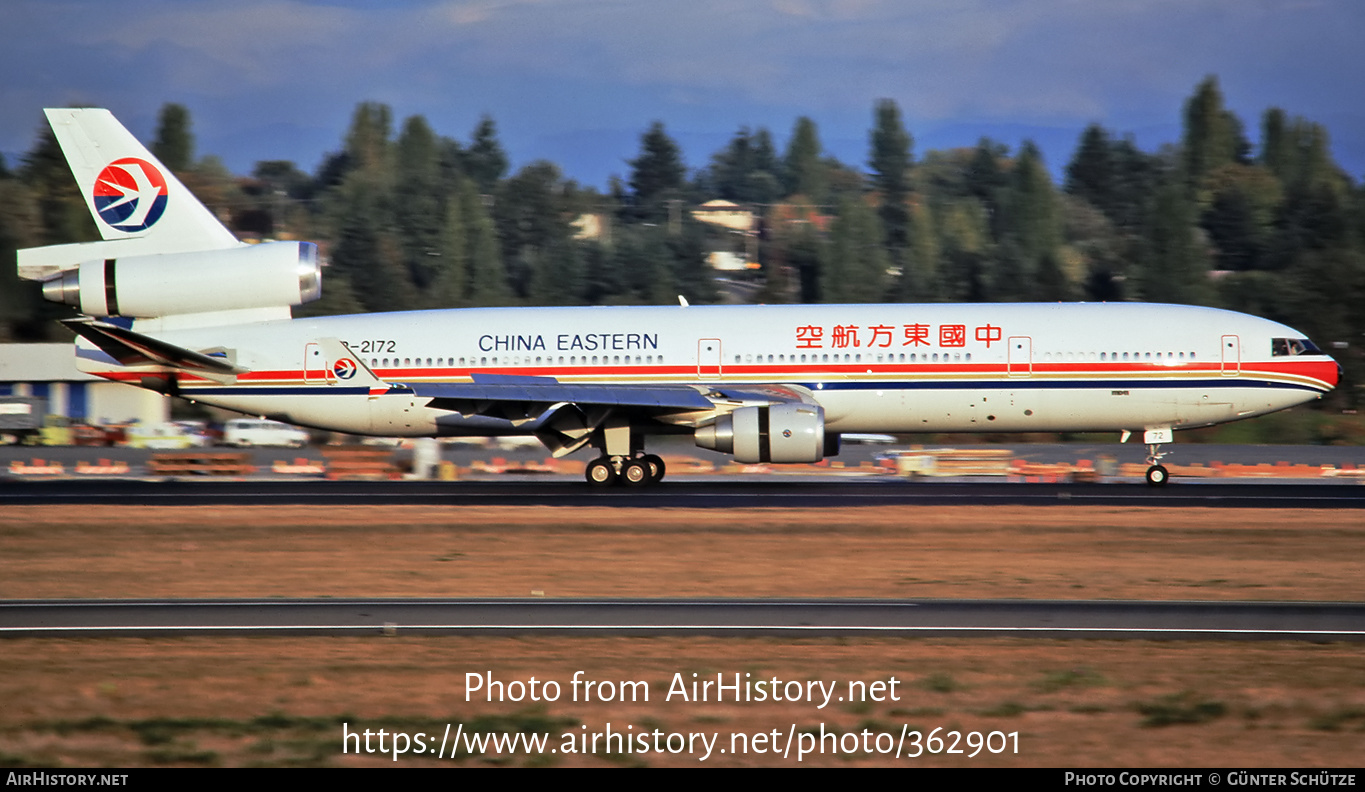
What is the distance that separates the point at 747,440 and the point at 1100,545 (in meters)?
9.54

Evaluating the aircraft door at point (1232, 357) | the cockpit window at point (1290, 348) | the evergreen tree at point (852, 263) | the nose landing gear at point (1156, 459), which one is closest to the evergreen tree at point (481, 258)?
the evergreen tree at point (852, 263)

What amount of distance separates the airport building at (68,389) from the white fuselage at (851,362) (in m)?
22.8

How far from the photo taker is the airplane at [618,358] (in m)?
29.0

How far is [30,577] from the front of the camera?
1762 centimetres

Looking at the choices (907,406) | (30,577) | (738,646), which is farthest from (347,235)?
(738,646)

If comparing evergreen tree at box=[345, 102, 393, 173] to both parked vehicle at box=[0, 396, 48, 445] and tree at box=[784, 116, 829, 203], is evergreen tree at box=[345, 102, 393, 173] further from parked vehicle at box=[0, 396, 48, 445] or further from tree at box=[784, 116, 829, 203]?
parked vehicle at box=[0, 396, 48, 445]

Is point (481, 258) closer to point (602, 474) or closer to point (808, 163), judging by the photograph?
point (602, 474)

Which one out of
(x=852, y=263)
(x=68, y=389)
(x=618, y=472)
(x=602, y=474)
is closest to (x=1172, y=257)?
(x=852, y=263)

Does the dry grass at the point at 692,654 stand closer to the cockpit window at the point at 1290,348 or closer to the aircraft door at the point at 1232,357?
the aircraft door at the point at 1232,357

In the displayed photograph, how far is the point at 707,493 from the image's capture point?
1113 inches

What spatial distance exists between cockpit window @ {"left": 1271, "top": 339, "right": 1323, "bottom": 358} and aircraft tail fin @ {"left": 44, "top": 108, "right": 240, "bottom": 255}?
83.1 feet

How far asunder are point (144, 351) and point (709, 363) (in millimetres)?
13064

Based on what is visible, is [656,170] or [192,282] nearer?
[192,282]

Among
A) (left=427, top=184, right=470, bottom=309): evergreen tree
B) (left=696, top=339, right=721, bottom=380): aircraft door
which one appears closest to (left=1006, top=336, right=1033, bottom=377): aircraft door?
(left=696, top=339, right=721, bottom=380): aircraft door
